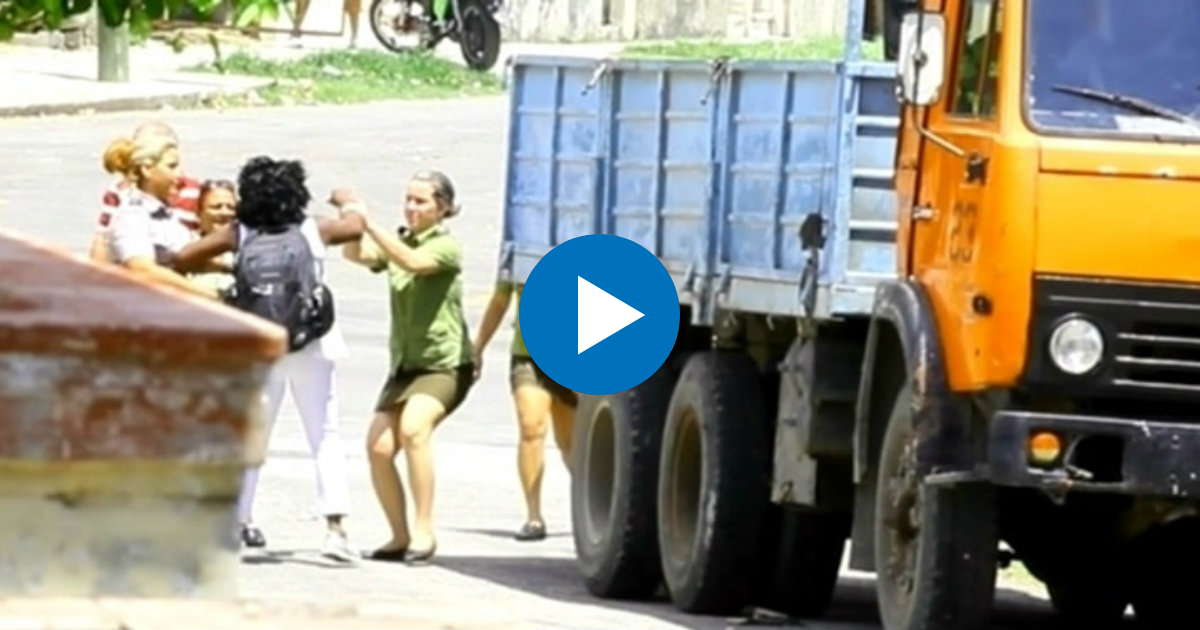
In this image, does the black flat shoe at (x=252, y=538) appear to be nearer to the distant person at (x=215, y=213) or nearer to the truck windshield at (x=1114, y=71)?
the distant person at (x=215, y=213)

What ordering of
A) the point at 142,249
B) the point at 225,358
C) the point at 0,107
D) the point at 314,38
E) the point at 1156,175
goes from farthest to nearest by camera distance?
the point at 314,38, the point at 0,107, the point at 142,249, the point at 1156,175, the point at 225,358

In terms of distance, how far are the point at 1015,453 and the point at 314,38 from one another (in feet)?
96.4

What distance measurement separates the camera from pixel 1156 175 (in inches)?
399

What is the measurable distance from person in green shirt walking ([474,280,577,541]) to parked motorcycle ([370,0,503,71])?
21.0 metres

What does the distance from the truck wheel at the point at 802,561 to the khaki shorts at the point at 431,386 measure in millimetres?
1943

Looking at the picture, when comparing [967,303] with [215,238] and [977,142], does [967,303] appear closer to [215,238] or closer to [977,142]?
[977,142]

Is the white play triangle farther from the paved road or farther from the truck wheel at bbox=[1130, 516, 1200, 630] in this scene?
the truck wheel at bbox=[1130, 516, 1200, 630]

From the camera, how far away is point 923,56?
1041 centimetres

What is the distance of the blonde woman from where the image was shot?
45.7 feet

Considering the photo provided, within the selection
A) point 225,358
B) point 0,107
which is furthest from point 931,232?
point 0,107

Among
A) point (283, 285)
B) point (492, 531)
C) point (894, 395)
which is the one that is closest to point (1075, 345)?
point (894, 395)

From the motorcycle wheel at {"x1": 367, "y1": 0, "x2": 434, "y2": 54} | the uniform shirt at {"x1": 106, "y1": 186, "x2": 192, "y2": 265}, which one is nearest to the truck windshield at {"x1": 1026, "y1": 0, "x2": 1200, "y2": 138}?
the uniform shirt at {"x1": 106, "y1": 186, "x2": 192, "y2": 265}

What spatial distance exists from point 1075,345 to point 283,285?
4202mm

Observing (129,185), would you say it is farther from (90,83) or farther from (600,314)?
(90,83)
